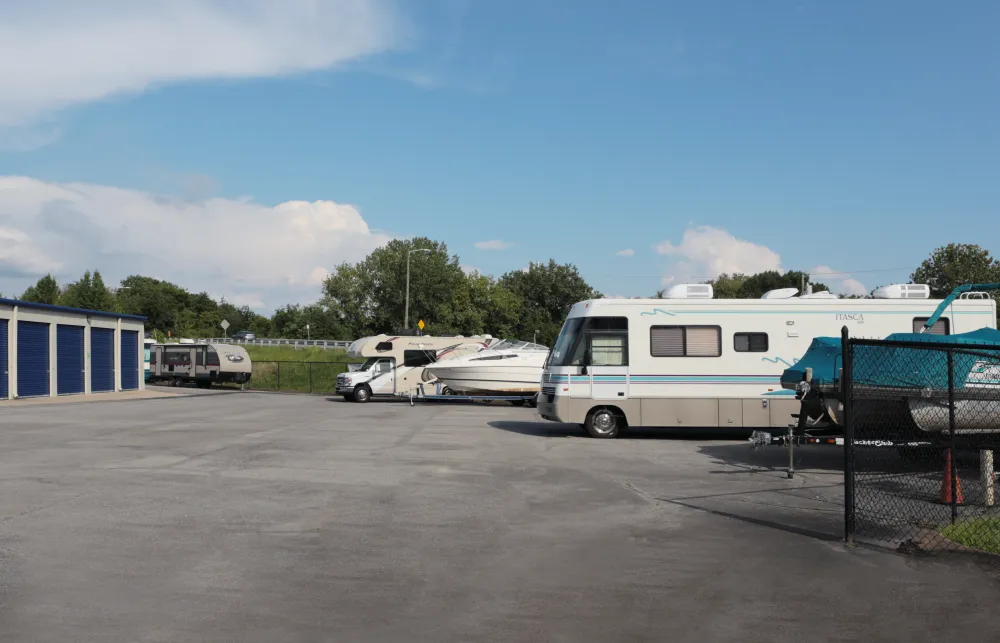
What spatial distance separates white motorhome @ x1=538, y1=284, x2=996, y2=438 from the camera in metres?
18.8

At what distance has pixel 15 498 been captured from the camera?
10.4 metres

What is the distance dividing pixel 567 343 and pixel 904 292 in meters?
7.67

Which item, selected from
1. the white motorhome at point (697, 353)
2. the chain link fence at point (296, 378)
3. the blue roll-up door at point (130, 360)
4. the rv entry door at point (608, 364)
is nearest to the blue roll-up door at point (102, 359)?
the blue roll-up door at point (130, 360)

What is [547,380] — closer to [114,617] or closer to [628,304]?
[628,304]

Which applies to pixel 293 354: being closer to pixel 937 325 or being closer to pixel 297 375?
pixel 297 375

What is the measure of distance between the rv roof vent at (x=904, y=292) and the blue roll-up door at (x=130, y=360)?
35959 mm

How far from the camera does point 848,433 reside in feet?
26.2

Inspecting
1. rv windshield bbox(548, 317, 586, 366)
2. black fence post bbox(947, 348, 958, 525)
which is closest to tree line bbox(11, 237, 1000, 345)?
rv windshield bbox(548, 317, 586, 366)

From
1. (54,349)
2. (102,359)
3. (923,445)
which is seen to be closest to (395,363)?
(54,349)

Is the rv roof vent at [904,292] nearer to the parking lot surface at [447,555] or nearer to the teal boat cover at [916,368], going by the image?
the parking lot surface at [447,555]

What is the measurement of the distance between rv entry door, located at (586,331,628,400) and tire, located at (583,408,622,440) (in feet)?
1.33

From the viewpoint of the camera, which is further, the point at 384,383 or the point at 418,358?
the point at 418,358

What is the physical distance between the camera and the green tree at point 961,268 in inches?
2324

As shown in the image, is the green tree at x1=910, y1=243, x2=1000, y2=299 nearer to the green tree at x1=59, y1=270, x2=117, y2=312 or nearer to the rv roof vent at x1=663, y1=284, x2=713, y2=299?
the rv roof vent at x1=663, y1=284, x2=713, y2=299
